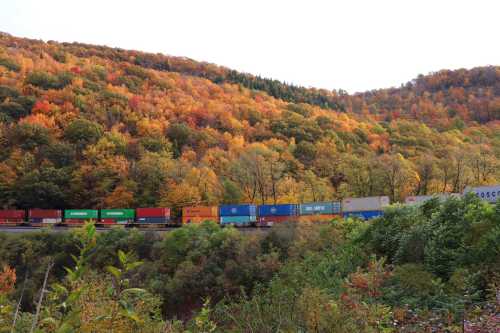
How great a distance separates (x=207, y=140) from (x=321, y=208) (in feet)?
142

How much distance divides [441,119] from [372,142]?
133 feet

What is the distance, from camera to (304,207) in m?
42.5

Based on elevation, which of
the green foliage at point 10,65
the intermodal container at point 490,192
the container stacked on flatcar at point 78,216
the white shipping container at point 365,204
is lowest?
the container stacked on flatcar at point 78,216

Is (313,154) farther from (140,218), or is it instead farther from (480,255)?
(480,255)

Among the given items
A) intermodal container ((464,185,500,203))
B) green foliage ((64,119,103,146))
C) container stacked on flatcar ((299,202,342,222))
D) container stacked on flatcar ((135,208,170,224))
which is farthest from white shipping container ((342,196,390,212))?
green foliage ((64,119,103,146))

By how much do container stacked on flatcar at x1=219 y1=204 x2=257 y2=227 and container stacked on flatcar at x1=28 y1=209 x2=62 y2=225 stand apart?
815 inches

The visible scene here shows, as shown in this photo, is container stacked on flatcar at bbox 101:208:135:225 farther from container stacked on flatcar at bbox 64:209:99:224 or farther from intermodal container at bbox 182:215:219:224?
intermodal container at bbox 182:215:219:224

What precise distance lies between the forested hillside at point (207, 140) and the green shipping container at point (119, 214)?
5318 millimetres

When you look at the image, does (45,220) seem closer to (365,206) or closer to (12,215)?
(12,215)

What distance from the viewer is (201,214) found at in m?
45.2

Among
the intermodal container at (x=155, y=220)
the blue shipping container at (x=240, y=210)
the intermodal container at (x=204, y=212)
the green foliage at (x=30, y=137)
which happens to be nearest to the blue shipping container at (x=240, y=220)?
the blue shipping container at (x=240, y=210)

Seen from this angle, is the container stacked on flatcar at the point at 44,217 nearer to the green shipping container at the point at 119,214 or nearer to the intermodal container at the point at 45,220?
the intermodal container at the point at 45,220

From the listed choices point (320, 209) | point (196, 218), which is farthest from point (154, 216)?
point (320, 209)

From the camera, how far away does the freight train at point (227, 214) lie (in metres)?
39.3
